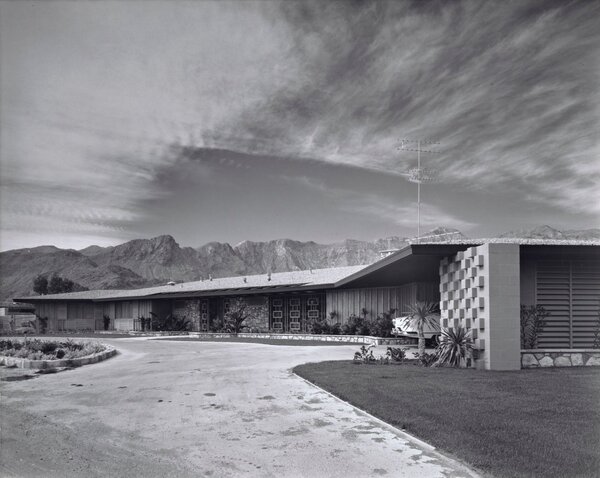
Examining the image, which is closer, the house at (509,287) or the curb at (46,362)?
the house at (509,287)

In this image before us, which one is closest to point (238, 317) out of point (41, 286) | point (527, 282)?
point (527, 282)

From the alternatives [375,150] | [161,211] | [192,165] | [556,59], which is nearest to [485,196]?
[375,150]

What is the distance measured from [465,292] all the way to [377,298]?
13.3 m

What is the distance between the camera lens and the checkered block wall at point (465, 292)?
44.7 ft

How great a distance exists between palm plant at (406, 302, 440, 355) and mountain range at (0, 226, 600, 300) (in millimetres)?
98924

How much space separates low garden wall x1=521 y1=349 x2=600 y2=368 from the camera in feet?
44.8

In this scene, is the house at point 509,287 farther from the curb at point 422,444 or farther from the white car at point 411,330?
the curb at point 422,444

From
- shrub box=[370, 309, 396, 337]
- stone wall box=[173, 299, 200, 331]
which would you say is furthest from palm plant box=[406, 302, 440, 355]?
stone wall box=[173, 299, 200, 331]

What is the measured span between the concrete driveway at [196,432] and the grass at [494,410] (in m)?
0.43

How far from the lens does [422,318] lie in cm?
1725

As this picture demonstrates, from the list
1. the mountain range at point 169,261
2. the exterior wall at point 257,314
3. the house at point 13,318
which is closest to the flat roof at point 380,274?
the exterior wall at point 257,314

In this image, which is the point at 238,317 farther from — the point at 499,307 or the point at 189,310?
the point at 499,307

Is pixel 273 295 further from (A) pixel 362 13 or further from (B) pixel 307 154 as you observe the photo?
(A) pixel 362 13

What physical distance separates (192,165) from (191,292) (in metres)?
10.0
